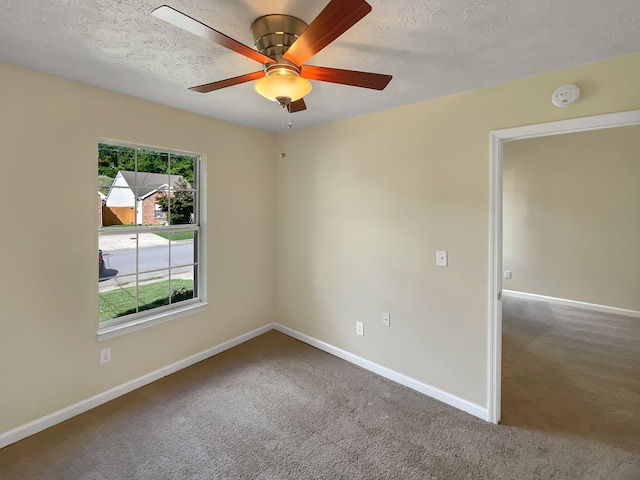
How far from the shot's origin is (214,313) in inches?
126

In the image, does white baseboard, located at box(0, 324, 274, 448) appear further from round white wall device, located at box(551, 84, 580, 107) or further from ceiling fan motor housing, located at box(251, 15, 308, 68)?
round white wall device, located at box(551, 84, 580, 107)

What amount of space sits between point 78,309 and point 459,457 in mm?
2748

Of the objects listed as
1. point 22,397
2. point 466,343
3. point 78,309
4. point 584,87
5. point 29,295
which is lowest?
point 22,397

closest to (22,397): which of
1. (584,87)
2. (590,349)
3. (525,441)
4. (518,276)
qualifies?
(525,441)

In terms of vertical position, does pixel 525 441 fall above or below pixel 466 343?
below

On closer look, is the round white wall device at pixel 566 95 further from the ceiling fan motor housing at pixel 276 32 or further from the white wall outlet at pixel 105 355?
the white wall outlet at pixel 105 355

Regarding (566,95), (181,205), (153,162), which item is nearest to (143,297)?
(181,205)

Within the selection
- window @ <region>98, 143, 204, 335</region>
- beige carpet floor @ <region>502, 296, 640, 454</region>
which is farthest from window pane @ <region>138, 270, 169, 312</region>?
beige carpet floor @ <region>502, 296, 640, 454</region>

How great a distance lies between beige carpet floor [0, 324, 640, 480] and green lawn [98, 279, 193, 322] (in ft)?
2.21

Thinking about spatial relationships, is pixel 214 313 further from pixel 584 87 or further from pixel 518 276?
pixel 518 276

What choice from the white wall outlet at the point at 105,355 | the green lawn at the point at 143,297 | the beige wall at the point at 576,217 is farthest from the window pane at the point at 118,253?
the beige wall at the point at 576,217

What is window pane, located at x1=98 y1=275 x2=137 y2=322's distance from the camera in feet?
8.15

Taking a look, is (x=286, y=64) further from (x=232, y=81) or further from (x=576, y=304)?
(x=576, y=304)

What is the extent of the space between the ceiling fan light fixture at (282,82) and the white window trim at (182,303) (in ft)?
5.60
